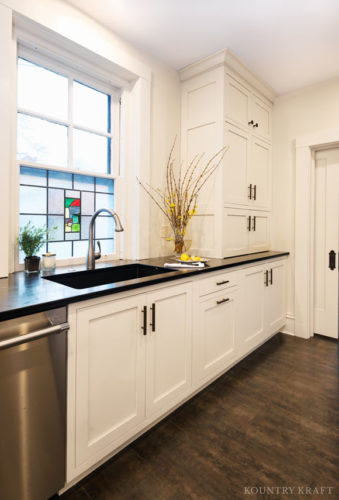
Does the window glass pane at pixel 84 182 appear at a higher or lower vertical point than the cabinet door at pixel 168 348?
higher

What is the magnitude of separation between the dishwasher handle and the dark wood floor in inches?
30.7

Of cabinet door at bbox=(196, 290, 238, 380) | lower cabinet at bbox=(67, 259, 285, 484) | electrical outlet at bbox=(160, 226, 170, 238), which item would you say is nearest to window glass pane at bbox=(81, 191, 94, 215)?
electrical outlet at bbox=(160, 226, 170, 238)

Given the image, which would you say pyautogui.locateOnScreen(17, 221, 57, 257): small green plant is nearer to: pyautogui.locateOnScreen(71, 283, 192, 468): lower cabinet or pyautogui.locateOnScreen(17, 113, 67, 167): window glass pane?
pyautogui.locateOnScreen(17, 113, 67, 167): window glass pane

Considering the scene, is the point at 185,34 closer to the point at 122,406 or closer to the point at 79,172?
the point at 79,172

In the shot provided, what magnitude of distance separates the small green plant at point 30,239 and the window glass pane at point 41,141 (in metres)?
0.45

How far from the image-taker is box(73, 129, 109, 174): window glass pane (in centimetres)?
216

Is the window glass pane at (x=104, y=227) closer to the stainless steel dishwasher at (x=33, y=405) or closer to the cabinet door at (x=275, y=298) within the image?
the stainless steel dishwasher at (x=33, y=405)

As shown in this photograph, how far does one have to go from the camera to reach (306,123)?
305cm

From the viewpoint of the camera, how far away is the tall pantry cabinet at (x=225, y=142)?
256cm

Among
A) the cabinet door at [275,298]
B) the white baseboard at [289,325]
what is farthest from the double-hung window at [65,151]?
the white baseboard at [289,325]

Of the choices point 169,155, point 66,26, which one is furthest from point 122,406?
point 66,26

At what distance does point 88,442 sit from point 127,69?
2467 mm

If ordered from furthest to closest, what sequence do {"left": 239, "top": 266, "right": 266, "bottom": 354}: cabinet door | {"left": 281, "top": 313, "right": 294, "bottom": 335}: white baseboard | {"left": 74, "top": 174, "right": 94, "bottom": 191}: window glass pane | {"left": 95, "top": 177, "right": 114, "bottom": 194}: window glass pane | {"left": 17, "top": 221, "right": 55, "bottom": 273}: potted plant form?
{"left": 281, "top": 313, "right": 294, "bottom": 335}: white baseboard
{"left": 239, "top": 266, "right": 266, "bottom": 354}: cabinet door
{"left": 95, "top": 177, "right": 114, "bottom": 194}: window glass pane
{"left": 74, "top": 174, "right": 94, "bottom": 191}: window glass pane
{"left": 17, "top": 221, "right": 55, "bottom": 273}: potted plant

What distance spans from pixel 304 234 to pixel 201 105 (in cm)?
167
